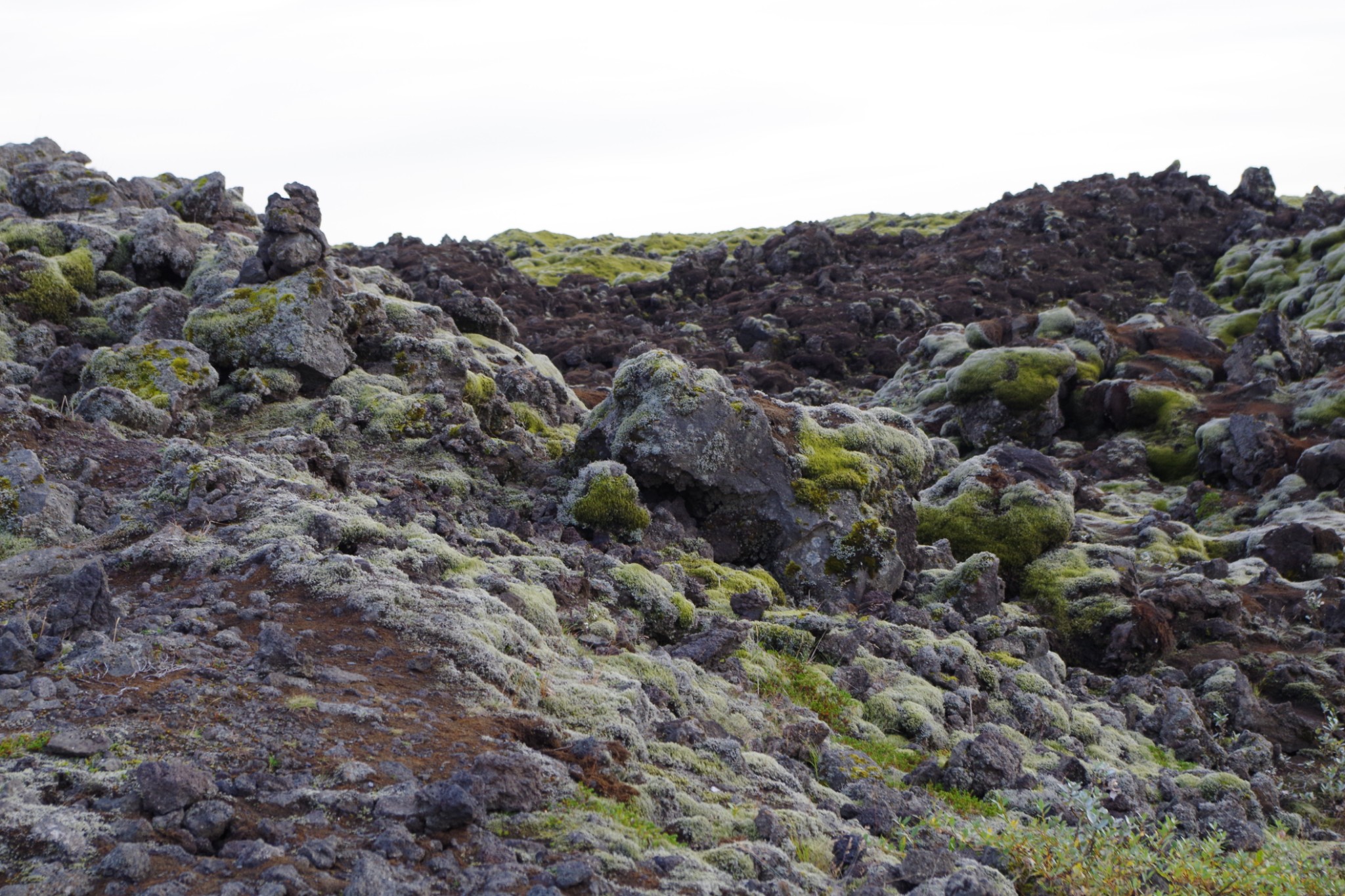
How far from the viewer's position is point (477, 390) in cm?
1853

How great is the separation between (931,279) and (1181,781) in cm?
5007

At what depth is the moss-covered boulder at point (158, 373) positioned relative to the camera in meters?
15.2

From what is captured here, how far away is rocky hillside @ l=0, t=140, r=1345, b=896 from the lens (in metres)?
6.19

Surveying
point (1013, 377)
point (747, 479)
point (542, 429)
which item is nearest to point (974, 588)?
point (747, 479)

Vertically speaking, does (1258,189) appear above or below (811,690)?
above

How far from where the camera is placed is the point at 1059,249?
62500 millimetres

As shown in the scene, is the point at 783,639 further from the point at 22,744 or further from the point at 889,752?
the point at 22,744

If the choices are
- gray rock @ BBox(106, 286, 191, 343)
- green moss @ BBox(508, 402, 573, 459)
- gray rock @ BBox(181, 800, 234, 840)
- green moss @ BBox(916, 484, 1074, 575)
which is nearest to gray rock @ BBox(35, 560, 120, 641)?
gray rock @ BBox(181, 800, 234, 840)

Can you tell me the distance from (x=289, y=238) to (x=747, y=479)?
30.4 feet

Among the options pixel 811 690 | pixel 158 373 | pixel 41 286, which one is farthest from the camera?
pixel 41 286

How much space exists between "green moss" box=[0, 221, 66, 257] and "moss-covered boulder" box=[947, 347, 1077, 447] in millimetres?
26501

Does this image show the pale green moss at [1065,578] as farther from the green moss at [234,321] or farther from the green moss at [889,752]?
the green moss at [234,321]

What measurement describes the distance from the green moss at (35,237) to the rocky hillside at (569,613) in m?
0.09

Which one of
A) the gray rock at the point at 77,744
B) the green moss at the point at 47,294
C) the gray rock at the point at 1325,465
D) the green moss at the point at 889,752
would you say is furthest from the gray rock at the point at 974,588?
the green moss at the point at 47,294
